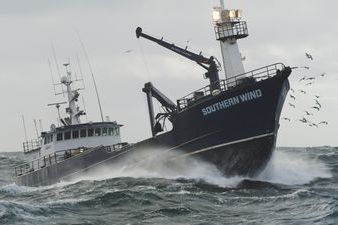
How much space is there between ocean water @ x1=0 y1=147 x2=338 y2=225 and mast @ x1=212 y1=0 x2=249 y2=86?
214 inches

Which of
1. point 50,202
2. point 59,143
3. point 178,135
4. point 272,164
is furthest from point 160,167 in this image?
point 59,143

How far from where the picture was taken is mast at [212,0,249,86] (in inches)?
1244

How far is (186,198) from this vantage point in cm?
2312

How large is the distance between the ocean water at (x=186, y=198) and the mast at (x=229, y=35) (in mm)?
5438

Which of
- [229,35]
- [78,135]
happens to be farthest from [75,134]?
[229,35]

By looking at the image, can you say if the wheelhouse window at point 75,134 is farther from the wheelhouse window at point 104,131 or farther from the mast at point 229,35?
the mast at point 229,35

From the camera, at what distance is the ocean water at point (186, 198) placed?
19266 mm

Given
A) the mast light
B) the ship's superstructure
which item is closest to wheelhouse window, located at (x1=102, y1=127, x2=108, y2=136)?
the ship's superstructure

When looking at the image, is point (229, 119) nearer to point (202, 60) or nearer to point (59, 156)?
point (202, 60)

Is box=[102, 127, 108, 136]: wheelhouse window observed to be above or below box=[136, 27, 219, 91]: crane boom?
below

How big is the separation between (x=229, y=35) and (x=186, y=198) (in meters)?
11.5

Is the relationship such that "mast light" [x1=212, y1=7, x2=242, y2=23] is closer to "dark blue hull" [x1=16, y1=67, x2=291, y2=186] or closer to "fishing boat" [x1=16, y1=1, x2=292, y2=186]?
"fishing boat" [x1=16, y1=1, x2=292, y2=186]

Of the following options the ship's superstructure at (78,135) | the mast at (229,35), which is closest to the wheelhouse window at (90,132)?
the ship's superstructure at (78,135)

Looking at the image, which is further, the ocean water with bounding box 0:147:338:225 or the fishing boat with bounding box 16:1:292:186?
the fishing boat with bounding box 16:1:292:186
